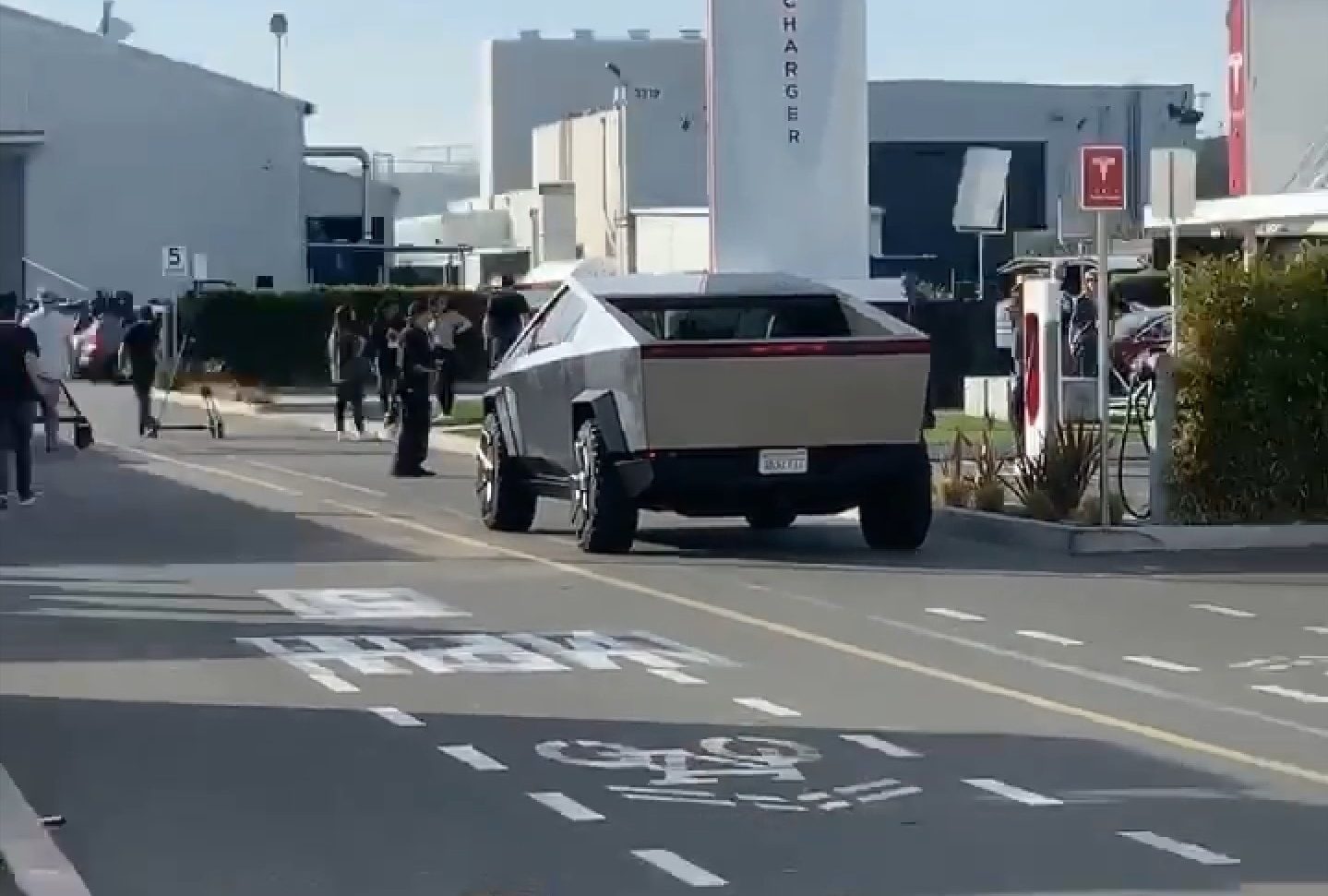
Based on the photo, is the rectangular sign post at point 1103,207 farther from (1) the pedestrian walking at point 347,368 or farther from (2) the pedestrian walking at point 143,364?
(2) the pedestrian walking at point 143,364

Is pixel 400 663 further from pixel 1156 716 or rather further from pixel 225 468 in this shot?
pixel 225 468

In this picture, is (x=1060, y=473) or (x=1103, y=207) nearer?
(x=1103, y=207)

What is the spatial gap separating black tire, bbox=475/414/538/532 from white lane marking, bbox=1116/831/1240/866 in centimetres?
1220

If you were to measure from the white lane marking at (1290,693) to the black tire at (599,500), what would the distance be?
6.57 meters

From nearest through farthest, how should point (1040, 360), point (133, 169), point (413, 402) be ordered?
point (1040, 360), point (413, 402), point (133, 169)

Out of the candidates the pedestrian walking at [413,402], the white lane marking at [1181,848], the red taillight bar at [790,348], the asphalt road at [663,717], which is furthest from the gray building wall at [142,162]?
the white lane marking at [1181,848]

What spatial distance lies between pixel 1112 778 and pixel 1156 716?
169 cm

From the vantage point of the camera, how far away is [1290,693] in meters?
12.8

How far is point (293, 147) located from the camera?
238ft

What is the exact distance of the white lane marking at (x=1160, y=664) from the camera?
13.6 m

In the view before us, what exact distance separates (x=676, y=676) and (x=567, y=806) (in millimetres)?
3491

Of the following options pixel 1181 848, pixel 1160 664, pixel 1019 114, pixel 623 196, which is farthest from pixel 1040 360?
pixel 1019 114

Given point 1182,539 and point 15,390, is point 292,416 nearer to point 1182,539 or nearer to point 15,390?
point 15,390

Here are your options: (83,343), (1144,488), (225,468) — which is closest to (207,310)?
(83,343)
